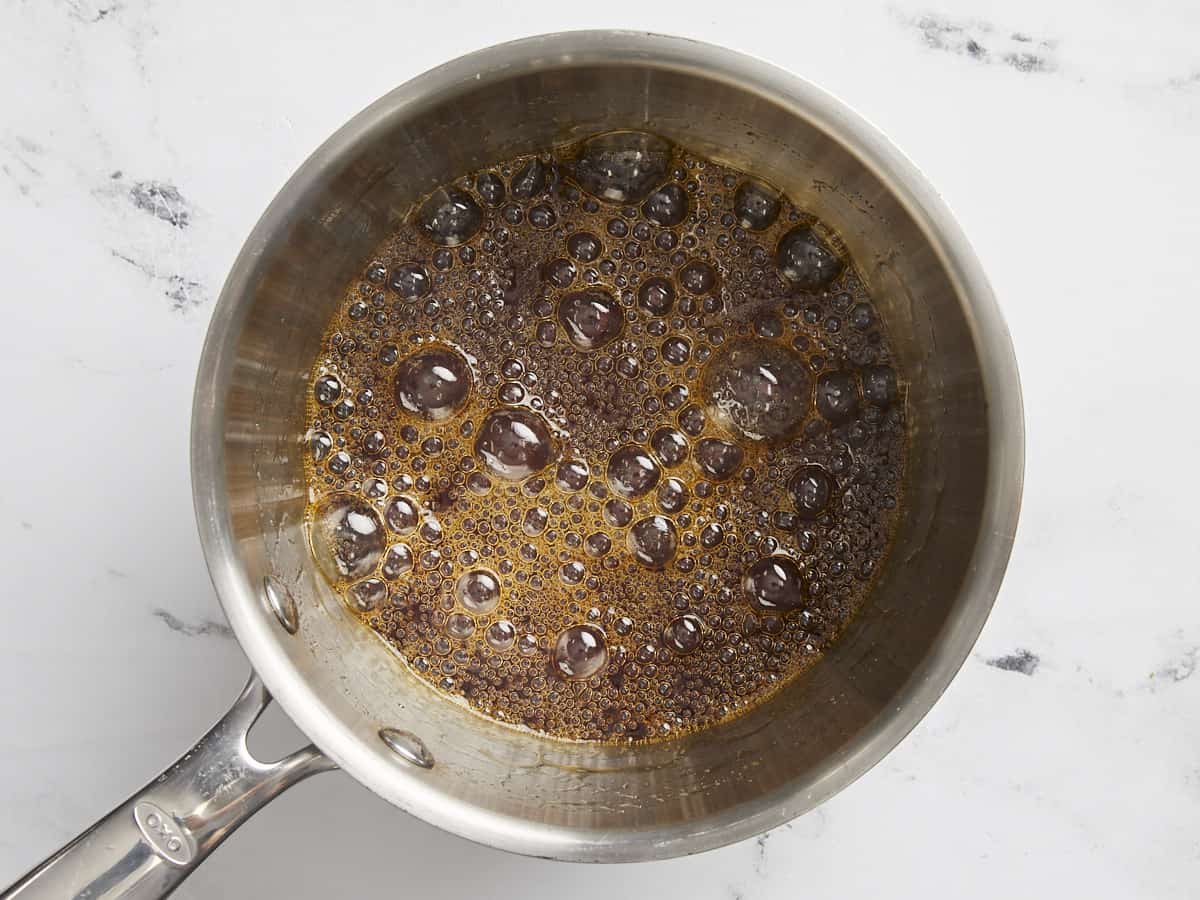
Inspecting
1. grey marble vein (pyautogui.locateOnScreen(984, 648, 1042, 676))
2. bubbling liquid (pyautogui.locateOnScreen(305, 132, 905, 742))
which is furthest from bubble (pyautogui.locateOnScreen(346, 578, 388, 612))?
grey marble vein (pyautogui.locateOnScreen(984, 648, 1042, 676))

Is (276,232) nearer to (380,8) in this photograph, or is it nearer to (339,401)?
(339,401)

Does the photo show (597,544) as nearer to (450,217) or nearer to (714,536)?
(714,536)

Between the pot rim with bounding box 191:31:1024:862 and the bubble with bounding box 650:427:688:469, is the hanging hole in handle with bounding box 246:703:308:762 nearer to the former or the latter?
the pot rim with bounding box 191:31:1024:862

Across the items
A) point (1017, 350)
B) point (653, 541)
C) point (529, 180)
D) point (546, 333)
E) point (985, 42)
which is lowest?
point (653, 541)

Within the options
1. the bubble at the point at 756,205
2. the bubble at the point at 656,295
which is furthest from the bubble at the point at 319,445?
the bubble at the point at 756,205

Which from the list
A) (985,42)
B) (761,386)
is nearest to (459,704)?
(761,386)

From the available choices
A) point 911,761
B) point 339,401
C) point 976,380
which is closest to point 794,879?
point 911,761
